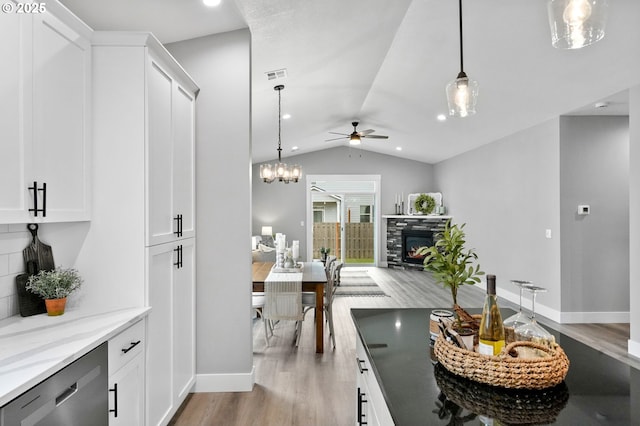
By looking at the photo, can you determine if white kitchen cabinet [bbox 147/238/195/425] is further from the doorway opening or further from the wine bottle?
the doorway opening

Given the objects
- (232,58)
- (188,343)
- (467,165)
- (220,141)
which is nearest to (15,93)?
(220,141)

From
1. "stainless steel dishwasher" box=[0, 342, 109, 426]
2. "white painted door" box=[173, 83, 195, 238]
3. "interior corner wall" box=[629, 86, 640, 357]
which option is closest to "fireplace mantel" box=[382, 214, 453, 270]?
"interior corner wall" box=[629, 86, 640, 357]

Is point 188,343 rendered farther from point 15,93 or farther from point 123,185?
point 15,93

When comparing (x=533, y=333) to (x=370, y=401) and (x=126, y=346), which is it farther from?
(x=126, y=346)

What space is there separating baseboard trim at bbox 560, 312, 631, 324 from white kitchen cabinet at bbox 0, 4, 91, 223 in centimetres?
540

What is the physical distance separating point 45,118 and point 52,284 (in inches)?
31.7

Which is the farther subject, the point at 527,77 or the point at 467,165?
the point at 467,165

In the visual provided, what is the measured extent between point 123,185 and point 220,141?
1043 millimetres

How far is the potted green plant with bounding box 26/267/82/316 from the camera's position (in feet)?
6.17

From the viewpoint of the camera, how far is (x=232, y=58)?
9.95 feet

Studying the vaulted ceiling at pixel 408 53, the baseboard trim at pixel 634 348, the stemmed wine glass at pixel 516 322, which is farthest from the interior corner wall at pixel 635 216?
the stemmed wine glass at pixel 516 322

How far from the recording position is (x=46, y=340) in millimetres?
1580

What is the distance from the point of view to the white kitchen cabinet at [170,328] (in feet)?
7.23

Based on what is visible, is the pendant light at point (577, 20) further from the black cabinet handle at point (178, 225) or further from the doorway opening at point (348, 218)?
the doorway opening at point (348, 218)
